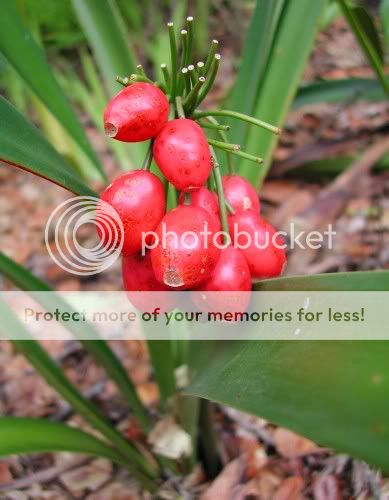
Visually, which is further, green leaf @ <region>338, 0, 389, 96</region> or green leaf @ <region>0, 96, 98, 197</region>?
green leaf @ <region>338, 0, 389, 96</region>

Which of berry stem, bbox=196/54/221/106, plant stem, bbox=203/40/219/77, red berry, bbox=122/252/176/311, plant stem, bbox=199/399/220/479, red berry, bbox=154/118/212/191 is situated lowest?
plant stem, bbox=199/399/220/479

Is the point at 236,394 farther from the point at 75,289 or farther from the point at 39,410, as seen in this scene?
the point at 75,289

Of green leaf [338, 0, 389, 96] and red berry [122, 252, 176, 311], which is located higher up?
green leaf [338, 0, 389, 96]

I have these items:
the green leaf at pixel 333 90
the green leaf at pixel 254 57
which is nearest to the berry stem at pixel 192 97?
the green leaf at pixel 254 57

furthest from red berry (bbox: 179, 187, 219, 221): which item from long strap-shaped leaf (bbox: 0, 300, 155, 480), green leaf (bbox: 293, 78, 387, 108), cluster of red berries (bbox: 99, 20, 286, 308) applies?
green leaf (bbox: 293, 78, 387, 108)

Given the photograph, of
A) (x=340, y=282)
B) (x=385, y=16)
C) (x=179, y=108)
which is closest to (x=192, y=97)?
(x=179, y=108)

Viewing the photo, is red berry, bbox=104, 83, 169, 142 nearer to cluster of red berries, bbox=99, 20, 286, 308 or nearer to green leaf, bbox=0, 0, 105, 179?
cluster of red berries, bbox=99, 20, 286, 308

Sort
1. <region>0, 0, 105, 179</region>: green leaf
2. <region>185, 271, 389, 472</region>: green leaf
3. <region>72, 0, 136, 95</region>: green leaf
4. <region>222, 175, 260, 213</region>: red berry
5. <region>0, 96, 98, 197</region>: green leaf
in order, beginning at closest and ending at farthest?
1. <region>185, 271, 389, 472</region>: green leaf
2. <region>0, 96, 98, 197</region>: green leaf
3. <region>222, 175, 260, 213</region>: red berry
4. <region>0, 0, 105, 179</region>: green leaf
5. <region>72, 0, 136, 95</region>: green leaf
